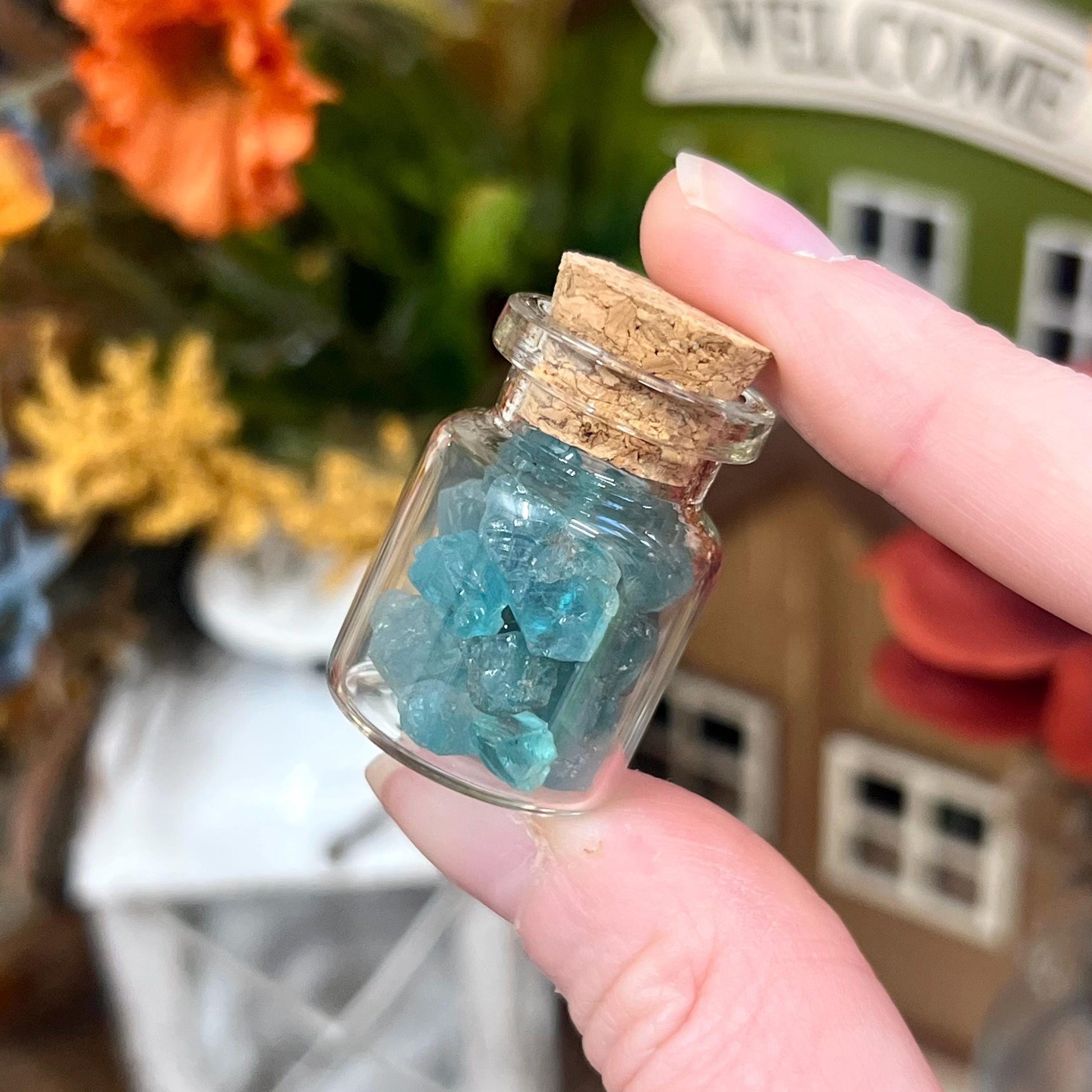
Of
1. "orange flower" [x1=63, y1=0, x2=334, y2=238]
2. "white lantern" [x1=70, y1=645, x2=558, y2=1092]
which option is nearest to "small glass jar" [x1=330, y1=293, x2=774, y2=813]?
"orange flower" [x1=63, y1=0, x2=334, y2=238]

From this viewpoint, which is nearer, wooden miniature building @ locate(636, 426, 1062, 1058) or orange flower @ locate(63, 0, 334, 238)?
orange flower @ locate(63, 0, 334, 238)

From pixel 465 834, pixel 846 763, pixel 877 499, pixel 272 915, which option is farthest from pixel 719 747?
pixel 465 834

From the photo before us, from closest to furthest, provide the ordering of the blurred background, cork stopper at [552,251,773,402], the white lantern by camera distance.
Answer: cork stopper at [552,251,773,402]
the blurred background
the white lantern

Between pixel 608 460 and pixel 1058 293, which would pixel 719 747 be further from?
pixel 608 460

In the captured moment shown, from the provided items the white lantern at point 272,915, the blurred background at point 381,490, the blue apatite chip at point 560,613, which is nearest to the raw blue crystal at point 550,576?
the blue apatite chip at point 560,613

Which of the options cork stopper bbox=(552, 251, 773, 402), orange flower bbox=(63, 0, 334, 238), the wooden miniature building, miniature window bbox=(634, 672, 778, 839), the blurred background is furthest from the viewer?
miniature window bbox=(634, 672, 778, 839)

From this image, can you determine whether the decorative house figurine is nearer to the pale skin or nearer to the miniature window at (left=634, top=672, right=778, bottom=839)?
the miniature window at (left=634, top=672, right=778, bottom=839)
